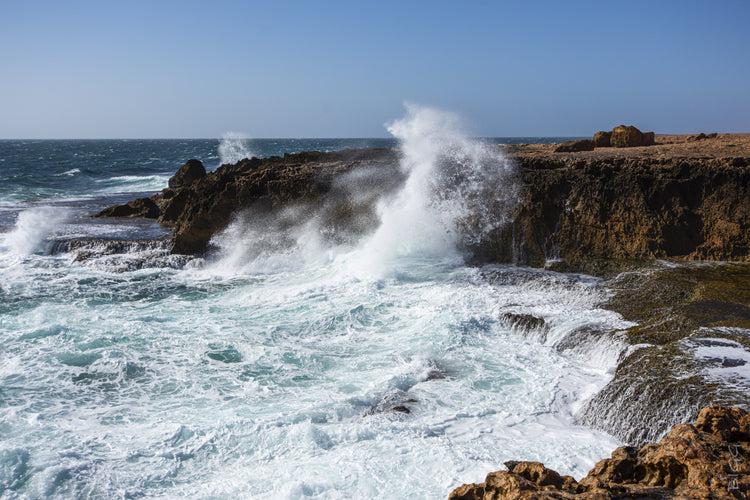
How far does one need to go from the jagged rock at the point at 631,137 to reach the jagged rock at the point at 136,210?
14.3 meters

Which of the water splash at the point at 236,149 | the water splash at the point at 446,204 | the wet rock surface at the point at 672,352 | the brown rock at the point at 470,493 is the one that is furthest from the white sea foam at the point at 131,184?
the brown rock at the point at 470,493

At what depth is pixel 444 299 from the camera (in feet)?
29.2

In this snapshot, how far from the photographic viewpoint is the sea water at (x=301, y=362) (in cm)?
474

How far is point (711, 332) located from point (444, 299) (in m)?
3.83

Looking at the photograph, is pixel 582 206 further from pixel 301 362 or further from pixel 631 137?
pixel 631 137

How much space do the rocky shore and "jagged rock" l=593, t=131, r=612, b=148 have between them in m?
0.28

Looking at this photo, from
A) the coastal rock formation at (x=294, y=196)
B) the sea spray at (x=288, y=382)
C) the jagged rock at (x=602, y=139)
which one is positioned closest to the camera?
the sea spray at (x=288, y=382)

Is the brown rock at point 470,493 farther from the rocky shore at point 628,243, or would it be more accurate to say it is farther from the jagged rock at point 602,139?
the jagged rock at point 602,139

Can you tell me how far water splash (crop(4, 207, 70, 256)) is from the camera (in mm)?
13203

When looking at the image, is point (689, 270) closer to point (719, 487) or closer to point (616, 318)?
point (616, 318)

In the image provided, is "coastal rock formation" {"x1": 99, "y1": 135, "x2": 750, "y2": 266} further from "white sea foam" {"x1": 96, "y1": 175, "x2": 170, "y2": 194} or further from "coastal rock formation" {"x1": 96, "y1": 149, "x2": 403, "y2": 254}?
"white sea foam" {"x1": 96, "y1": 175, "x2": 170, "y2": 194}

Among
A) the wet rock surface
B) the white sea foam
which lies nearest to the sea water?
the wet rock surface

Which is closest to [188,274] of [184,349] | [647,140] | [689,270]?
[184,349]

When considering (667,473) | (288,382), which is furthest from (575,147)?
(667,473)
